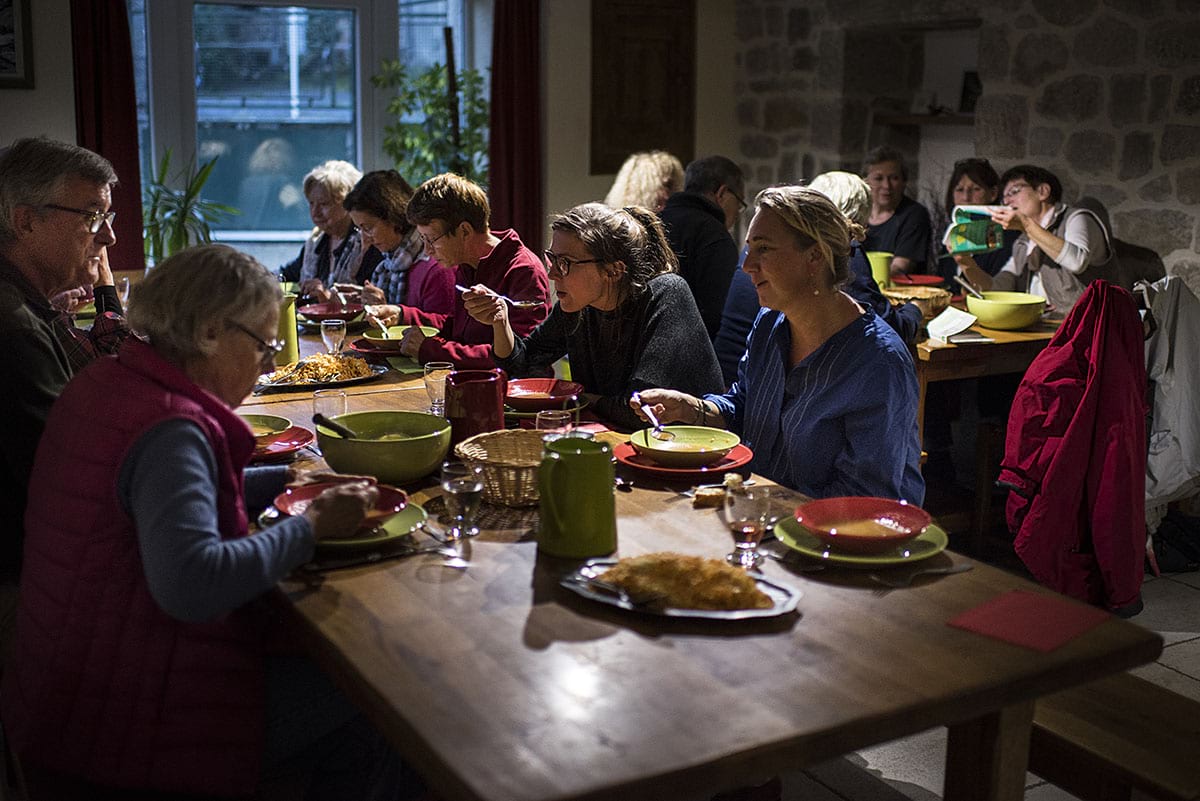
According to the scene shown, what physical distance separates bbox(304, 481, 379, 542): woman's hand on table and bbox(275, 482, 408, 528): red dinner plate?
48 mm

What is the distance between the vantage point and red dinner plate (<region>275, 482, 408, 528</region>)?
1.81 metres

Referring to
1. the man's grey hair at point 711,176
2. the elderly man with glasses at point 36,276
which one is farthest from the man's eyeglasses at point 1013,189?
the elderly man with glasses at point 36,276

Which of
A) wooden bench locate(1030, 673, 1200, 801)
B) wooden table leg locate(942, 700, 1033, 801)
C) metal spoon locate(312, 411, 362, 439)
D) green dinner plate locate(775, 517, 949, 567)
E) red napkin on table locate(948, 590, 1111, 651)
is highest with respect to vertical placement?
metal spoon locate(312, 411, 362, 439)

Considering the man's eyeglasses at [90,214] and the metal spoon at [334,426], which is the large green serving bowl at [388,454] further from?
the man's eyeglasses at [90,214]

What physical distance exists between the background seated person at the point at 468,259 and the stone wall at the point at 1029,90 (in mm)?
2759

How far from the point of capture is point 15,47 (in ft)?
18.4

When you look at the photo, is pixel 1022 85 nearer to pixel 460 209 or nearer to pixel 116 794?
pixel 460 209

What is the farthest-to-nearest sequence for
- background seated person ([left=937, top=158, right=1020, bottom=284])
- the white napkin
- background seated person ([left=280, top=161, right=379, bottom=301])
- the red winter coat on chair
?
background seated person ([left=937, top=158, right=1020, bottom=284]) → background seated person ([left=280, top=161, right=379, bottom=301]) → the white napkin → the red winter coat on chair

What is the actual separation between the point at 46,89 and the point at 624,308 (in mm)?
4038

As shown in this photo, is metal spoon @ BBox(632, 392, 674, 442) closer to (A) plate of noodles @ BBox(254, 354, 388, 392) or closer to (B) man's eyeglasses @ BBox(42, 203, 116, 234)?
(A) plate of noodles @ BBox(254, 354, 388, 392)

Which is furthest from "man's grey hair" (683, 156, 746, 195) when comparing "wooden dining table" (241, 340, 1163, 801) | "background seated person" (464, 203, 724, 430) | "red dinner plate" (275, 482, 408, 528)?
"wooden dining table" (241, 340, 1163, 801)

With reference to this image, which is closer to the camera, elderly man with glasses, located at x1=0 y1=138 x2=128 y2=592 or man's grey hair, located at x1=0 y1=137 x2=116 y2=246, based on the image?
elderly man with glasses, located at x1=0 y1=138 x2=128 y2=592

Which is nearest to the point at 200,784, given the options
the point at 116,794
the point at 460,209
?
the point at 116,794

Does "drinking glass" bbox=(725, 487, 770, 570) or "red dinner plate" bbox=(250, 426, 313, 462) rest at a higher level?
"drinking glass" bbox=(725, 487, 770, 570)
